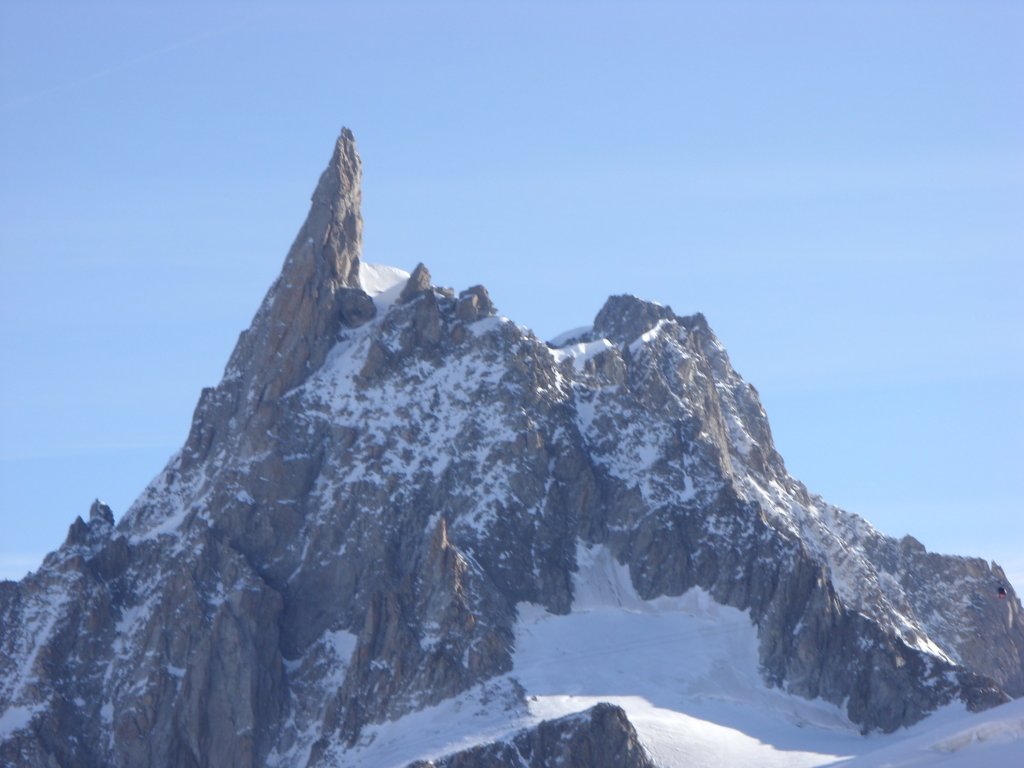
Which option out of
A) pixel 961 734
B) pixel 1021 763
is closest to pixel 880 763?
pixel 961 734

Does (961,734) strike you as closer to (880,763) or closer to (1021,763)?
(880,763)

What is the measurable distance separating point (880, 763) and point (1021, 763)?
20865 mm

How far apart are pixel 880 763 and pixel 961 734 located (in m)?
6.83

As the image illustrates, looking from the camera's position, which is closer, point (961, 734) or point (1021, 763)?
point (1021, 763)

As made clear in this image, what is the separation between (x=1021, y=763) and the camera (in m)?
174

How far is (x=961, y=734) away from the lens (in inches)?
7598

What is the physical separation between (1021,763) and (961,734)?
1940cm

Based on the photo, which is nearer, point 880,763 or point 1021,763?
point 1021,763
